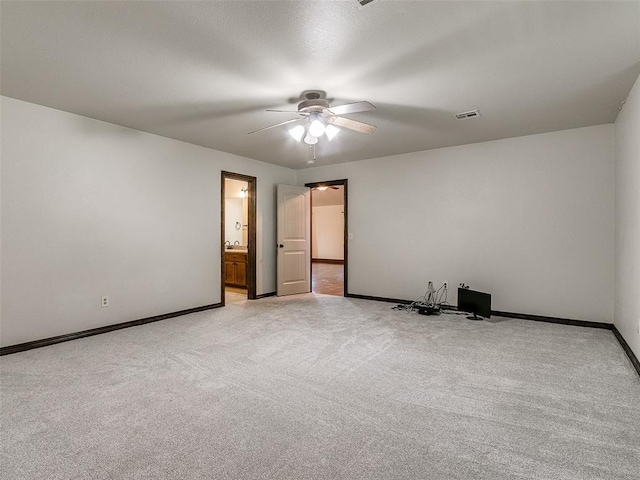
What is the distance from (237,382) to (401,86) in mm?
2868

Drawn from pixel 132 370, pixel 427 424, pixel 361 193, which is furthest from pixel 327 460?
pixel 361 193

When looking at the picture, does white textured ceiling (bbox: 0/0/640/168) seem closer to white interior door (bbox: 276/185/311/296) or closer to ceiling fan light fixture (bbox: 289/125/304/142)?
ceiling fan light fixture (bbox: 289/125/304/142)

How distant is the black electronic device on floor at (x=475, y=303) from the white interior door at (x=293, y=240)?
2.95 m

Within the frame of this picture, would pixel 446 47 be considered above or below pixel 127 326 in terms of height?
above

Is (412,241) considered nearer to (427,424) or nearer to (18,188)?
(427,424)

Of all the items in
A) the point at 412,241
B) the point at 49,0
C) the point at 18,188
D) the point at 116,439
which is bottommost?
the point at 116,439

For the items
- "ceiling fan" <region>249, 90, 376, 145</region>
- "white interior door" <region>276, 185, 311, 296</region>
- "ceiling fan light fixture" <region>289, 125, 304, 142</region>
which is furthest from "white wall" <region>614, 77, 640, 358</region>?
"white interior door" <region>276, 185, 311, 296</region>

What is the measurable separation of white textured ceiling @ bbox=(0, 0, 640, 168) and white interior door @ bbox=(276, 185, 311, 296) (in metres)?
2.45

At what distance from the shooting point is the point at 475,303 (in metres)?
4.73

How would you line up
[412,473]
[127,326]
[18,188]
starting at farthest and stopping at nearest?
[127,326]
[18,188]
[412,473]

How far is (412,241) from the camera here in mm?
5695

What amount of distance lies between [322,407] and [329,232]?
11.6m

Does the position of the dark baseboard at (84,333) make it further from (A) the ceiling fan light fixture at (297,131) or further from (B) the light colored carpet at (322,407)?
(A) the ceiling fan light fixture at (297,131)

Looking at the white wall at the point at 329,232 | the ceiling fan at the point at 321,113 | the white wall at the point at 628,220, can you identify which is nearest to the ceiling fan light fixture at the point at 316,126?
the ceiling fan at the point at 321,113
